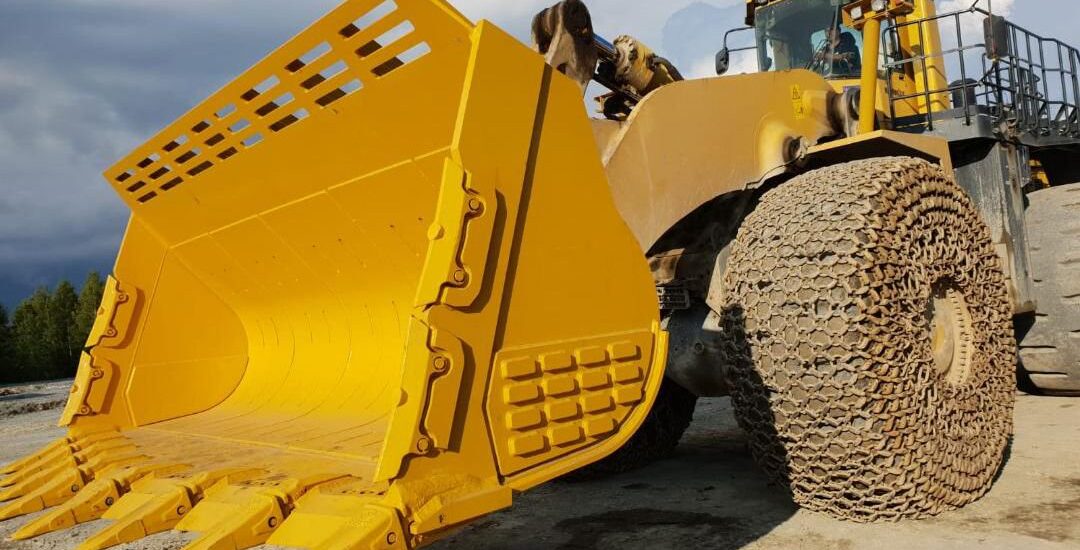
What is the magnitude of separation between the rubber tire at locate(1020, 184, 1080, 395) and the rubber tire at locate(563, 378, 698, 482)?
2390 mm

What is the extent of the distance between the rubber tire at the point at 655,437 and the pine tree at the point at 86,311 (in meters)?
23.8

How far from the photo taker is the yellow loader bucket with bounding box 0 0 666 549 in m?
2.14

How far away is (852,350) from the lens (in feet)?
9.04

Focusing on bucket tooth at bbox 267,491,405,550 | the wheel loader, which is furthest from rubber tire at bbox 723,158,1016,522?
bucket tooth at bbox 267,491,405,550

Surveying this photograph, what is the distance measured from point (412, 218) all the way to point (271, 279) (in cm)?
139

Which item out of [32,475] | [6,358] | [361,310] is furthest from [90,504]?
[6,358]

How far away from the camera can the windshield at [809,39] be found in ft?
16.9

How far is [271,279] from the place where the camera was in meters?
4.21

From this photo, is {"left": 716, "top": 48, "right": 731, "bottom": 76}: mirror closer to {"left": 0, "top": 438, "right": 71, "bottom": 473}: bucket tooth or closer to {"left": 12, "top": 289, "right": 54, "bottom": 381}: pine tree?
{"left": 0, "top": 438, "right": 71, "bottom": 473}: bucket tooth

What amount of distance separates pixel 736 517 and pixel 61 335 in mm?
27117

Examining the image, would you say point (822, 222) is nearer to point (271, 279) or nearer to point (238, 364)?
point (271, 279)

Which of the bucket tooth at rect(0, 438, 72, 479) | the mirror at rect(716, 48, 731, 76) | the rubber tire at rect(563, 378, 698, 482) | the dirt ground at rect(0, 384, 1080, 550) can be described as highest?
the mirror at rect(716, 48, 731, 76)

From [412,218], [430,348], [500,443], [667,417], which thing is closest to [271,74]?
[412,218]

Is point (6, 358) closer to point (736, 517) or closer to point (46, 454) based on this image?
point (46, 454)
